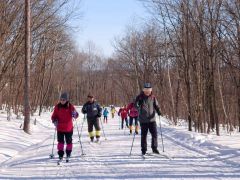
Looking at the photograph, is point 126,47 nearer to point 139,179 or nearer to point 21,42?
point 21,42

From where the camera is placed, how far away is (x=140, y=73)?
173 ft

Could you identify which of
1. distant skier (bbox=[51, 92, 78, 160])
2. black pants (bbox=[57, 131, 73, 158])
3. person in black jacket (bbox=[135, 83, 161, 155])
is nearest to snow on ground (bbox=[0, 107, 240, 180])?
black pants (bbox=[57, 131, 73, 158])

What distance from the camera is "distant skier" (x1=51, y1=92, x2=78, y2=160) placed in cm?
1102

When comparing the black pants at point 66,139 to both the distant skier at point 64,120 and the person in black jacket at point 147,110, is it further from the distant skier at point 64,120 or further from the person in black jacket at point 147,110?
the person in black jacket at point 147,110

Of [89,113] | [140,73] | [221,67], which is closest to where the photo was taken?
[89,113]

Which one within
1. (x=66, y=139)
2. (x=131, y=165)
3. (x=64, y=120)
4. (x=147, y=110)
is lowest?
(x=131, y=165)

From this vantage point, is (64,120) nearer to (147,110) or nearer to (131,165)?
(147,110)

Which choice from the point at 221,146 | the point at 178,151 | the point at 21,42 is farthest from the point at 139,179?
the point at 21,42

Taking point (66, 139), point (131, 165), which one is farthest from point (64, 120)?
point (131, 165)

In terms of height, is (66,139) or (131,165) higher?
(66,139)

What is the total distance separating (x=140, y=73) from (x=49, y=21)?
26.8 m

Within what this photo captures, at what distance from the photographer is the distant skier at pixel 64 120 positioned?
36.1ft

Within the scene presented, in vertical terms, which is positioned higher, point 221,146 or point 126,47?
point 126,47

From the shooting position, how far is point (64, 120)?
11039 mm
